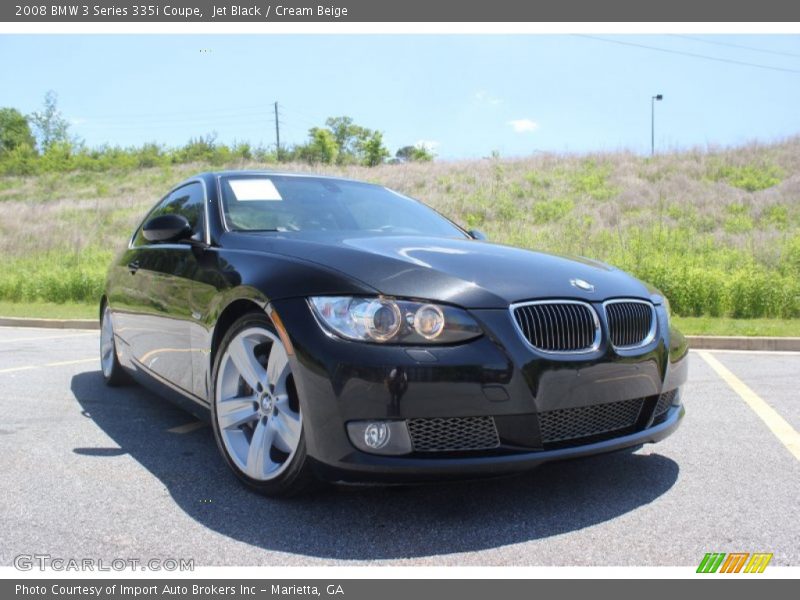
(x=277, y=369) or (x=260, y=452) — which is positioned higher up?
(x=277, y=369)

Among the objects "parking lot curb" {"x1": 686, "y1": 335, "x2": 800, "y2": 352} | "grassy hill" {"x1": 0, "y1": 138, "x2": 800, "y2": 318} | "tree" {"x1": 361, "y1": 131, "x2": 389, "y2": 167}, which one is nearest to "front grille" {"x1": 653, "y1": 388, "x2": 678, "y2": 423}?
"parking lot curb" {"x1": 686, "y1": 335, "x2": 800, "y2": 352}

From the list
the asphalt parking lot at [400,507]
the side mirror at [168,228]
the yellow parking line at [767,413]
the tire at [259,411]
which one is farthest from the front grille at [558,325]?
the side mirror at [168,228]

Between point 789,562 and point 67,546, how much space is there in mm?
2466

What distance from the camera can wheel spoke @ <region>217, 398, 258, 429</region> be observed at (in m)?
3.07

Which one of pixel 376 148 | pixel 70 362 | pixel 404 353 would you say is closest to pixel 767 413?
pixel 404 353

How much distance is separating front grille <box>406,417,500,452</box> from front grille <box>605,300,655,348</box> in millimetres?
680

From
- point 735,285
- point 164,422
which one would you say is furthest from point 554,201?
point 164,422

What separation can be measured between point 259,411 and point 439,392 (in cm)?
94

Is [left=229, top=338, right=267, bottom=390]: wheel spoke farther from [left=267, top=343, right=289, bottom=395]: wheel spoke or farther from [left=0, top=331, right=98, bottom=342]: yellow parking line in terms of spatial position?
[left=0, top=331, right=98, bottom=342]: yellow parking line

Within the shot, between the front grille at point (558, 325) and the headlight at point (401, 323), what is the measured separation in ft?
0.73

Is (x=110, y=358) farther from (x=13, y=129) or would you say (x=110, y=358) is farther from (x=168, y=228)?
(x=13, y=129)

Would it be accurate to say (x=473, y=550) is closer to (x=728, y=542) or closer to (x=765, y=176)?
(x=728, y=542)

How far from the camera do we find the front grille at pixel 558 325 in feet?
8.69

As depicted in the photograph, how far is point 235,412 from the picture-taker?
313cm
